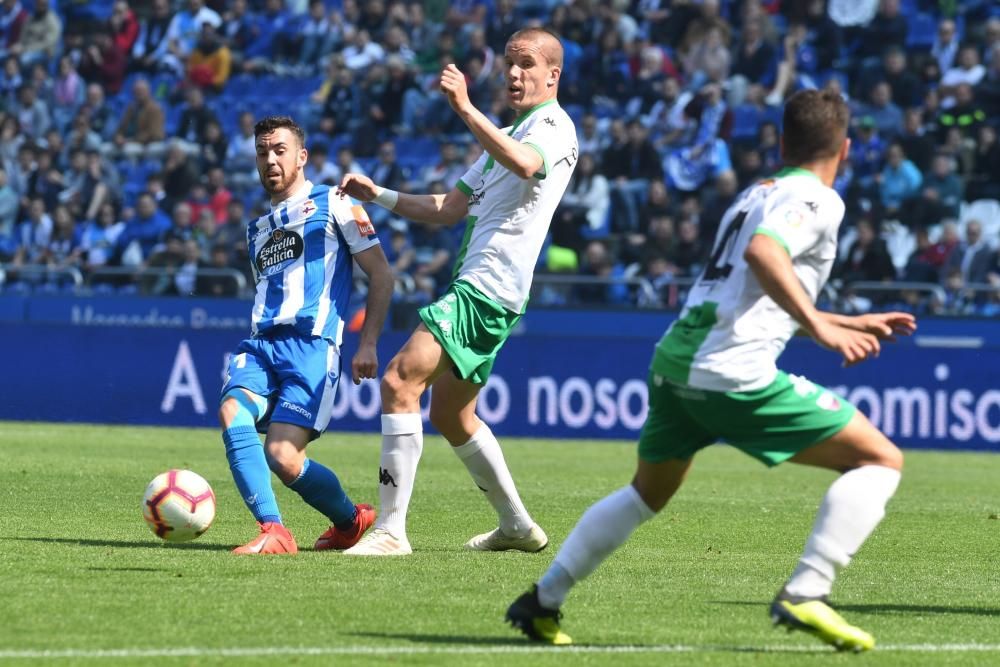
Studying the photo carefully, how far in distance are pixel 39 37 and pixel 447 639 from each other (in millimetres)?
24136

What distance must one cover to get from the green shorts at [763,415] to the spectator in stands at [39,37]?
78.4 ft

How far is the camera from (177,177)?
940 inches

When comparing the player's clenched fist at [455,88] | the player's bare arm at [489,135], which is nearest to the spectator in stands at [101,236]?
the player's bare arm at [489,135]

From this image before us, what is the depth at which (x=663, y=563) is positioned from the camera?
7.91m

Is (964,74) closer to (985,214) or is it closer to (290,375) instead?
(985,214)

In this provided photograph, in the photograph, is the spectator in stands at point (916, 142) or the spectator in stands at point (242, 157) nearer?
the spectator in stands at point (916, 142)

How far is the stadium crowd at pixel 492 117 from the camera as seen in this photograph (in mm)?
20484

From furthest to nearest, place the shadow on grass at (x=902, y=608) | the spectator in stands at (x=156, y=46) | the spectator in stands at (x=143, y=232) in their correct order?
the spectator in stands at (x=156, y=46), the spectator in stands at (x=143, y=232), the shadow on grass at (x=902, y=608)

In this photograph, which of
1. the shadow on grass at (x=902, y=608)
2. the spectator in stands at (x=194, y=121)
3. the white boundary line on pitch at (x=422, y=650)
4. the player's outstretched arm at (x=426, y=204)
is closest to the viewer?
the white boundary line on pitch at (x=422, y=650)

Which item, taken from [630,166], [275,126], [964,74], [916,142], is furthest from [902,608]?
[964,74]

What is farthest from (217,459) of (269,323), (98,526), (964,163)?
(964,163)

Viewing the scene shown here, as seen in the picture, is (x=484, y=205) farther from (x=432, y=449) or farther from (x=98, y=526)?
(x=432, y=449)

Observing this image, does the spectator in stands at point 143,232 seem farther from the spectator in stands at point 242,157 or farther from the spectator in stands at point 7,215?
the spectator in stands at point 7,215

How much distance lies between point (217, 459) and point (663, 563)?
6.57 m
